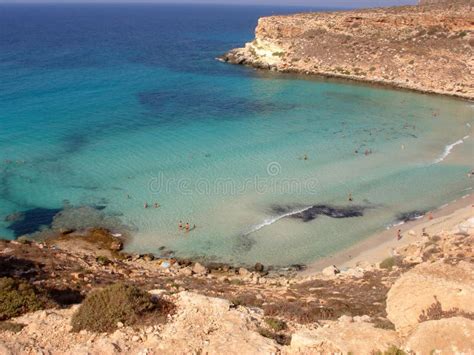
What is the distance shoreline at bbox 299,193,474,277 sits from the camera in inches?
877

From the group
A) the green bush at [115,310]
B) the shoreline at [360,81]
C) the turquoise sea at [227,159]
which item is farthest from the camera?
the shoreline at [360,81]

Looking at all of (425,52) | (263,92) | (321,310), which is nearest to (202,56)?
(263,92)

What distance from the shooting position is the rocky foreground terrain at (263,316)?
9.77 metres

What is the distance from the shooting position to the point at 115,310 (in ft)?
37.0

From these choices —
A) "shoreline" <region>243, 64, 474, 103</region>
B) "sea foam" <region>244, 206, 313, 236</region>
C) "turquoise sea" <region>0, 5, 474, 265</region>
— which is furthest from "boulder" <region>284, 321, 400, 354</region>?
"shoreline" <region>243, 64, 474, 103</region>

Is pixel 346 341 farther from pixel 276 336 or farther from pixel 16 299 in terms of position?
pixel 16 299

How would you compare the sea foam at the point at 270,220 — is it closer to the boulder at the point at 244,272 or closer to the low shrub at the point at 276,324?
the boulder at the point at 244,272

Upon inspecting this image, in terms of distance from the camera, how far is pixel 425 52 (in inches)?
2431

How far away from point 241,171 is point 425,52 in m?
44.1

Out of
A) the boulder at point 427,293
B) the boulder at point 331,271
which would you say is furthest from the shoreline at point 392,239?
the boulder at point 427,293

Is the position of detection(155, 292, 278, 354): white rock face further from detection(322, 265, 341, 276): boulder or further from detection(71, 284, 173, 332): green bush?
detection(322, 265, 341, 276): boulder

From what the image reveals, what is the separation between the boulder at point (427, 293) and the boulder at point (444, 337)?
101 cm

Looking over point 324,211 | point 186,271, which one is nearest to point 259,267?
point 186,271

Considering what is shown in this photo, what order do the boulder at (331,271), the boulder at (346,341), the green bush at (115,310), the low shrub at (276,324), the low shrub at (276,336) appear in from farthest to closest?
the boulder at (331,271) → the low shrub at (276,324) → the green bush at (115,310) → the low shrub at (276,336) → the boulder at (346,341)
